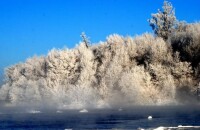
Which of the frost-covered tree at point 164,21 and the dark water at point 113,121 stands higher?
the frost-covered tree at point 164,21

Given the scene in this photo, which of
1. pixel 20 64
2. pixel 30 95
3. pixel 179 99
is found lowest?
pixel 179 99

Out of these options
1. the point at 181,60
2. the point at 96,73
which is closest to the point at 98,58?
the point at 96,73

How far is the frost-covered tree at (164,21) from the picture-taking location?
11569 cm

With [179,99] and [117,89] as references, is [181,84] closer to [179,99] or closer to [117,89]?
[179,99]

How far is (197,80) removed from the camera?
89688mm

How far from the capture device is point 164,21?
117438 millimetres

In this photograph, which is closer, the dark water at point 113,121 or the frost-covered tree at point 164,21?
the dark water at point 113,121

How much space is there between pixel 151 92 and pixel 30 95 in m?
31.1

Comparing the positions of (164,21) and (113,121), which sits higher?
(164,21)

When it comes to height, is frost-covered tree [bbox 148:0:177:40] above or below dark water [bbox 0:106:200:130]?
above

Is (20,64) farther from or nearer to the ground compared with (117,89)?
farther from the ground

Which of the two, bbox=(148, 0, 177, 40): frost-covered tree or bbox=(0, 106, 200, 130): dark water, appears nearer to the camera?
bbox=(0, 106, 200, 130): dark water

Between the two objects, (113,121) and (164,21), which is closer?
(113,121)

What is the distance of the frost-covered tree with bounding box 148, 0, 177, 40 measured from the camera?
115688mm
